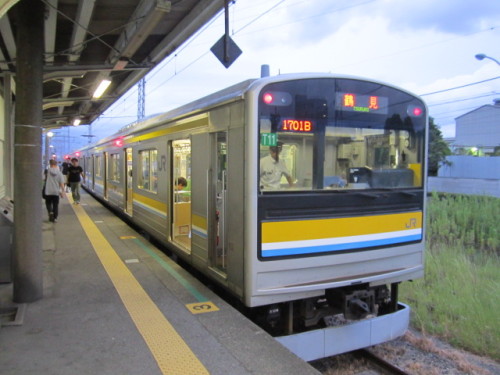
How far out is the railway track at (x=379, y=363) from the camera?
13.9ft

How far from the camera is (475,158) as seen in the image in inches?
1232

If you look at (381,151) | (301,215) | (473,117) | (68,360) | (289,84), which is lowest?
(68,360)

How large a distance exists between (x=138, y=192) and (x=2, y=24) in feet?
13.4

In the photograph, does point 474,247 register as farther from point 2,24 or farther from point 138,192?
point 2,24

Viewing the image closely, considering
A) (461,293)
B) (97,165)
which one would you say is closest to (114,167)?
(97,165)

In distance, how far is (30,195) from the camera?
427 cm

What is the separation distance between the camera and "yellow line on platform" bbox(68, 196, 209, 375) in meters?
3.08

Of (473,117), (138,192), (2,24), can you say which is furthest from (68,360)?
(473,117)

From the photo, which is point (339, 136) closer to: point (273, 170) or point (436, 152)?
point (273, 170)

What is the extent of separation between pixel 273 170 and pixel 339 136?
31.7 inches

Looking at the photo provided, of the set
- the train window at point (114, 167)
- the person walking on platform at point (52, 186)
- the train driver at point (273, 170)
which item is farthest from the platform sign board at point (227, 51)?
the train window at point (114, 167)

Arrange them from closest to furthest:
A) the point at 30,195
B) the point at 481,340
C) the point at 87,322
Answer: the point at 87,322, the point at 30,195, the point at 481,340

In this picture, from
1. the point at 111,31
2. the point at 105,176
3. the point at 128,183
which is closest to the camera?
the point at 111,31

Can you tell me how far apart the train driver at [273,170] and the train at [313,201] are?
0.01m
